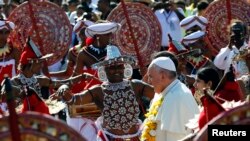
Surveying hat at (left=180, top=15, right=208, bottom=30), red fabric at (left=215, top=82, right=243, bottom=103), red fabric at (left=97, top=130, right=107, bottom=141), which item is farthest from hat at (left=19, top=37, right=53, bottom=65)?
hat at (left=180, top=15, right=208, bottom=30)

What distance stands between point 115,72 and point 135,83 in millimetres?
238

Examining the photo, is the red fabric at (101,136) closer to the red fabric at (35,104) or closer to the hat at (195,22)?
the red fabric at (35,104)

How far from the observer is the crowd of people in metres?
10.0

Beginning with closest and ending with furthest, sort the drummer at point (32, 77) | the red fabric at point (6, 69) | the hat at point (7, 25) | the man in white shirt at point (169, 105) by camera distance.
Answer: the man in white shirt at point (169, 105) → the drummer at point (32, 77) → the red fabric at point (6, 69) → the hat at point (7, 25)

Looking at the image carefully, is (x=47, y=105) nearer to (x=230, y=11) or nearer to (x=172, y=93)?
(x=172, y=93)

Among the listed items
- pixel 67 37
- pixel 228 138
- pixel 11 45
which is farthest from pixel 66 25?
pixel 228 138

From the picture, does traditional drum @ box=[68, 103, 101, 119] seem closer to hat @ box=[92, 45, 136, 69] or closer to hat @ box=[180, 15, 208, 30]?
hat @ box=[92, 45, 136, 69]

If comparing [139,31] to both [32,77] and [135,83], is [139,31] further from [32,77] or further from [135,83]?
[135,83]

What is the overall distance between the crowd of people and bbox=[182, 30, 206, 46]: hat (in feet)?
0.04

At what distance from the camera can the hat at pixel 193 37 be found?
14.2 meters

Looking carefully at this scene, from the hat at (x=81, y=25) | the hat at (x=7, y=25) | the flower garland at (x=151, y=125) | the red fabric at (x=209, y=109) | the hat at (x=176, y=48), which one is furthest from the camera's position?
the hat at (x=81, y=25)

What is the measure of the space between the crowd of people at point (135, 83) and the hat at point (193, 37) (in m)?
0.01

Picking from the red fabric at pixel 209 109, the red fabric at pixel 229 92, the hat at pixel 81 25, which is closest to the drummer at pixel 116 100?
the red fabric at pixel 229 92

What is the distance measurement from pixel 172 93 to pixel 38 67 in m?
2.73
